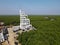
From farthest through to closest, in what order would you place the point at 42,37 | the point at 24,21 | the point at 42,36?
the point at 24,21 < the point at 42,36 < the point at 42,37

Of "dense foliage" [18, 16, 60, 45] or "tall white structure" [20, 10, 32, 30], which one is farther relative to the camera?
"tall white structure" [20, 10, 32, 30]

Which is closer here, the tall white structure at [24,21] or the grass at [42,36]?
the grass at [42,36]

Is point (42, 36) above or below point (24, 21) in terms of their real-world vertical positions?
above

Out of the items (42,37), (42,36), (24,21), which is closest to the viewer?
(42,37)

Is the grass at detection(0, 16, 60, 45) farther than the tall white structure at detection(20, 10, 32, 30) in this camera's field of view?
No

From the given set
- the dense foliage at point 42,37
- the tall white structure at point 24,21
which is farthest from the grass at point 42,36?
the tall white structure at point 24,21

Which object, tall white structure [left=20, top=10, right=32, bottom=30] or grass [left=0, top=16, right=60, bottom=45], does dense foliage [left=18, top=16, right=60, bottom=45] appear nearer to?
grass [left=0, top=16, right=60, bottom=45]

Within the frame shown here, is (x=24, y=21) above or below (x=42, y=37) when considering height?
below

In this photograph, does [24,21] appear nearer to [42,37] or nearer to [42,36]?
[42,36]

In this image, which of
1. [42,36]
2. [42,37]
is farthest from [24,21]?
[42,37]

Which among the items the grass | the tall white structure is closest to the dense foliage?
the grass

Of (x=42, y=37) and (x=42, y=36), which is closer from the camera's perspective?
(x=42, y=37)

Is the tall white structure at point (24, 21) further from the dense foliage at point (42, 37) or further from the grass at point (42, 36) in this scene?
the dense foliage at point (42, 37)
